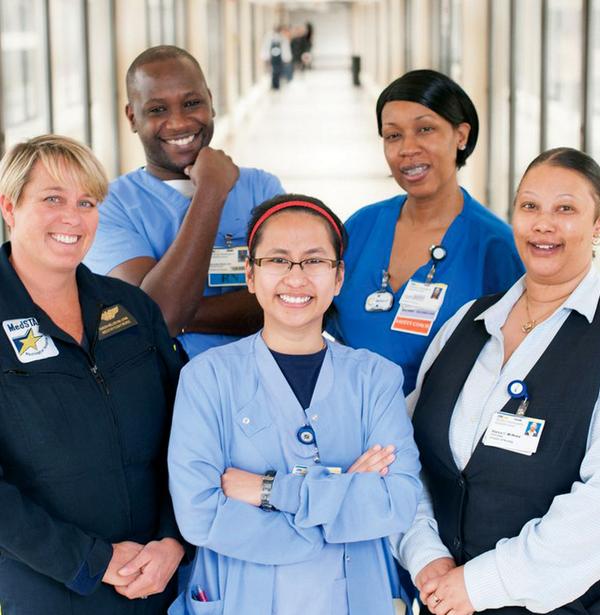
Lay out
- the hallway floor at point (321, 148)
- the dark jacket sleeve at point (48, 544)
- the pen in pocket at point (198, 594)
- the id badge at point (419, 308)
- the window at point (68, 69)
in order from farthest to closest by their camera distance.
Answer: the hallway floor at point (321, 148) → the window at point (68, 69) → the id badge at point (419, 308) → the pen in pocket at point (198, 594) → the dark jacket sleeve at point (48, 544)

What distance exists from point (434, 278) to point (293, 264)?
770 millimetres

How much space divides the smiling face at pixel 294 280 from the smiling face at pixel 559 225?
468mm

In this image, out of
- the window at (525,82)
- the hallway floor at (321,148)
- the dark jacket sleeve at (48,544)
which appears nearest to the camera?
the dark jacket sleeve at (48,544)

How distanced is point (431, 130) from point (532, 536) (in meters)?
1.34

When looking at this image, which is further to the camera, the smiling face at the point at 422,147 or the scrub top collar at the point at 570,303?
the smiling face at the point at 422,147

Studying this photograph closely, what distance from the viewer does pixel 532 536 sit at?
2.04 m

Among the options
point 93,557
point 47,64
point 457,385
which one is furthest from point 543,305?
point 47,64

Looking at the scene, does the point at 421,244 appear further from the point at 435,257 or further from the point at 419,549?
the point at 419,549

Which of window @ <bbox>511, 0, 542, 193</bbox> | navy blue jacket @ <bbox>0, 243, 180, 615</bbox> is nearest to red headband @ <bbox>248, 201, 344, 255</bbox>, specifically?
navy blue jacket @ <bbox>0, 243, 180, 615</bbox>

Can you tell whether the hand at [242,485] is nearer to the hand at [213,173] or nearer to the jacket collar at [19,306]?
the jacket collar at [19,306]

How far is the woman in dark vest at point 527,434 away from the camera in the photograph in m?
2.04

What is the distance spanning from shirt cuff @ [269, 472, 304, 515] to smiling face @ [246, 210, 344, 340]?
35 centimetres

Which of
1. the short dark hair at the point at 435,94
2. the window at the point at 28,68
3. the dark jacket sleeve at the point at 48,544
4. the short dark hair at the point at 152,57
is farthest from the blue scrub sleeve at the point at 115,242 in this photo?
the window at the point at 28,68

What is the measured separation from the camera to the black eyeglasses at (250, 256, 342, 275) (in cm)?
219
